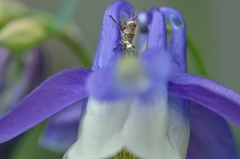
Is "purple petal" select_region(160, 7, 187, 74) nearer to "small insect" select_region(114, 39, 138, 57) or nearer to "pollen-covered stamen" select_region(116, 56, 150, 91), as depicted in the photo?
"small insect" select_region(114, 39, 138, 57)

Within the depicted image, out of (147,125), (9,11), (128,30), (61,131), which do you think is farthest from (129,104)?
(9,11)

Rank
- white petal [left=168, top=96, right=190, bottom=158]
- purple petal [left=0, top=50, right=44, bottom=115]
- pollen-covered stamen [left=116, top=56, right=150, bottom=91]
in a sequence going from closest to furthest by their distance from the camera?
1. pollen-covered stamen [left=116, top=56, right=150, bottom=91]
2. white petal [left=168, top=96, right=190, bottom=158]
3. purple petal [left=0, top=50, right=44, bottom=115]

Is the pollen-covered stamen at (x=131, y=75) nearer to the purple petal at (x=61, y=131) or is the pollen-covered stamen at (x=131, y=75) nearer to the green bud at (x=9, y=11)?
the purple petal at (x=61, y=131)

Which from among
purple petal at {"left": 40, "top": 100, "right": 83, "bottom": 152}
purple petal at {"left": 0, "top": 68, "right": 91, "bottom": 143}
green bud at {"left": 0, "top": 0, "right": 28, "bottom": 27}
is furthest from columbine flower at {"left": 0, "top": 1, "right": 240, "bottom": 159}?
green bud at {"left": 0, "top": 0, "right": 28, "bottom": 27}

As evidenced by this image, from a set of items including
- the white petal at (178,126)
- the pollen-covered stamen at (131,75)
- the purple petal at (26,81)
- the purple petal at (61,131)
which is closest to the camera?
the pollen-covered stamen at (131,75)

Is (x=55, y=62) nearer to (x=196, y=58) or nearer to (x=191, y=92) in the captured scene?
(x=196, y=58)

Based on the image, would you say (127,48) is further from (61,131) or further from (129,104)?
(61,131)

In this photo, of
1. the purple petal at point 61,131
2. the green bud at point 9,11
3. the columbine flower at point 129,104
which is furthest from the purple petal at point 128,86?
the green bud at point 9,11

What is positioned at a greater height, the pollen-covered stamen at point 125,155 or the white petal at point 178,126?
the white petal at point 178,126
